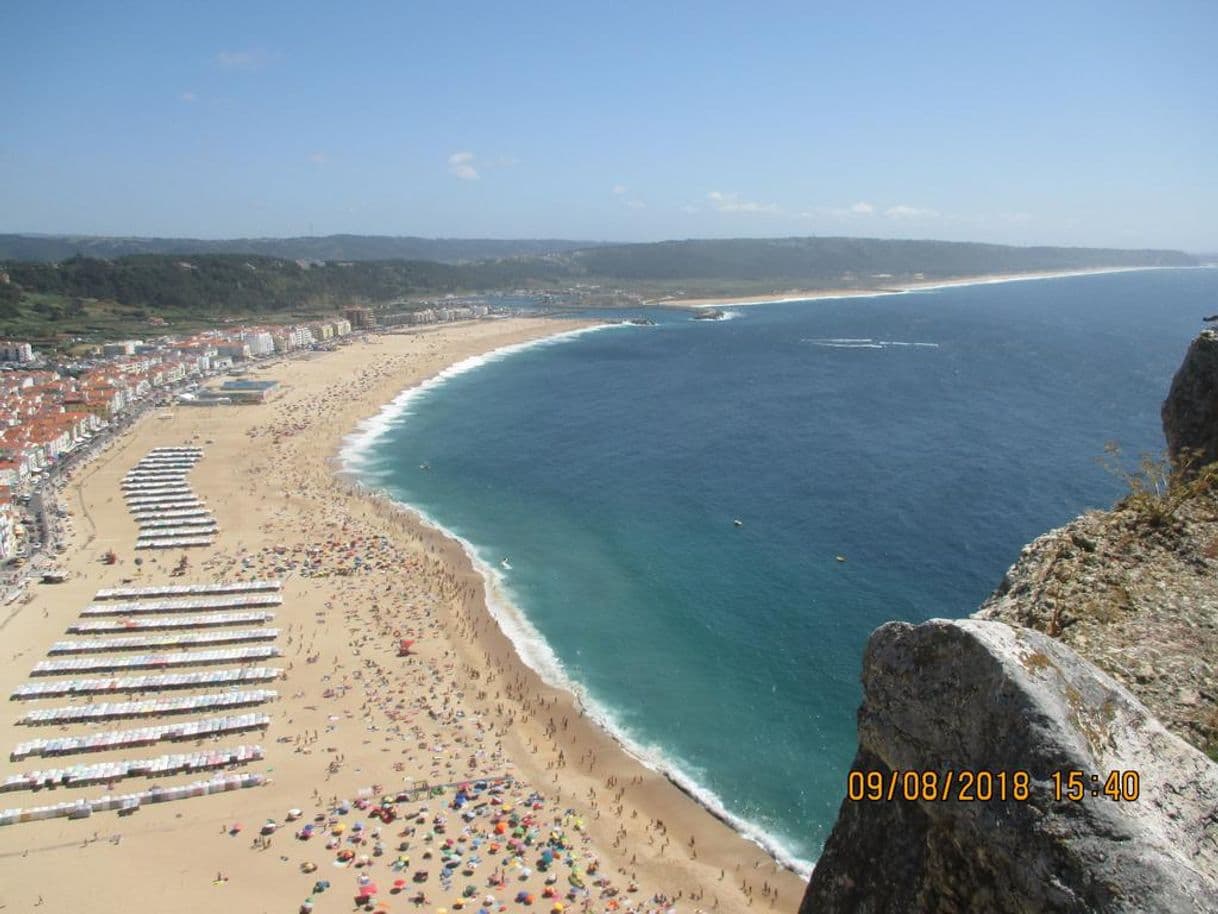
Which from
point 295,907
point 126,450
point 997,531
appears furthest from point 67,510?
point 997,531

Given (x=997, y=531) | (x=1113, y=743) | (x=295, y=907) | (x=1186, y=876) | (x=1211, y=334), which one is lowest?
(x=295, y=907)

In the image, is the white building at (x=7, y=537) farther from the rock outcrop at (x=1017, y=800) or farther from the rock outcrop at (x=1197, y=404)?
the rock outcrop at (x=1197, y=404)

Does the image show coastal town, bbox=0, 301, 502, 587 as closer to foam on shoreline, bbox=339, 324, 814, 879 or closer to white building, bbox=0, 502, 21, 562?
white building, bbox=0, 502, 21, 562

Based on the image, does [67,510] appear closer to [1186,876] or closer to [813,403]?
[1186,876]

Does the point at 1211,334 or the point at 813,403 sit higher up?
the point at 1211,334
